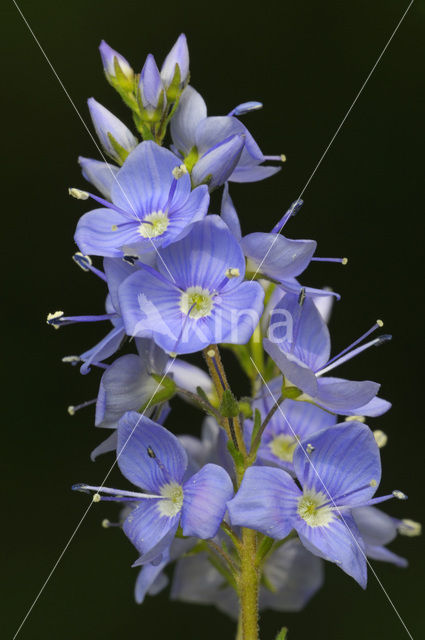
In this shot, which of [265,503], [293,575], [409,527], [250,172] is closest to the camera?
[265,503]

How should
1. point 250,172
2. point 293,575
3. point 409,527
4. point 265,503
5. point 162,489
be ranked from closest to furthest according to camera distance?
point 265,503 < point 162,489 < point 250,172 < point 409,527 < point 293,575

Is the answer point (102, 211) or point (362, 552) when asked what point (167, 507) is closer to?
point (362, 552)

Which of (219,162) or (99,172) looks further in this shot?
(99,172)

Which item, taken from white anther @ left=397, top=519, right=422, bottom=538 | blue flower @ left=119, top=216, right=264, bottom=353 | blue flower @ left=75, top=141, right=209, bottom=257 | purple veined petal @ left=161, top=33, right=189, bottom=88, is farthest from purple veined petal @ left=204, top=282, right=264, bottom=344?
white anther @ left=397, top=519, right=422, bottom=538

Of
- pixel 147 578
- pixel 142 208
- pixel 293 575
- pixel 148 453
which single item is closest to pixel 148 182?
pixel 142 208

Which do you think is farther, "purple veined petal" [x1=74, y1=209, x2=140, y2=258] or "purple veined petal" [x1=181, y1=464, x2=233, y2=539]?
"purple veined petal" [x1=74, y1=209, x2=140, y2=258]

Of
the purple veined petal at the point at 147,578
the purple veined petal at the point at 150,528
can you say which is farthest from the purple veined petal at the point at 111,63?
the purple veined petal at the point at 147,578

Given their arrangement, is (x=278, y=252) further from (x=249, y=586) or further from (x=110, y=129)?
(x=249, y=586)

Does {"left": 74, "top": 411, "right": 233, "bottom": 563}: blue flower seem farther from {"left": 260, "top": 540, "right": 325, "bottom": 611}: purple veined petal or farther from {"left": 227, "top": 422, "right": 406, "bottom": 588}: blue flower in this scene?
{"left": 260, "top": 540, "right": 325, "bottom": 611}: purple veined petal

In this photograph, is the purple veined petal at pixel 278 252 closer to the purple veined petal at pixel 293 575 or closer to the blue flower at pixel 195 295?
the blue flower at pixel 195 295
